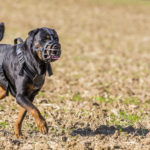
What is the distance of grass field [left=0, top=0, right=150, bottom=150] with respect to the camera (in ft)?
18.5

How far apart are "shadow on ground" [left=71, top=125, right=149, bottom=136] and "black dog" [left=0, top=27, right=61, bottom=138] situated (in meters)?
1.07

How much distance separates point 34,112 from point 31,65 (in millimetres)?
735

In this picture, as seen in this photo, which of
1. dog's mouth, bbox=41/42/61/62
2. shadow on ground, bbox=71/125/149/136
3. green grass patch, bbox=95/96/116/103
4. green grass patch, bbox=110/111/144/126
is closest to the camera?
dog's mouth, bbox=41/42/61/62

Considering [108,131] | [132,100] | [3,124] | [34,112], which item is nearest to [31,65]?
[34,112]

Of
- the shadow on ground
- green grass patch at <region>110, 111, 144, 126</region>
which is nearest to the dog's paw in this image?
the shadow on ground

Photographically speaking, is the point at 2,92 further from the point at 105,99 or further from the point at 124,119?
the point at 105,99

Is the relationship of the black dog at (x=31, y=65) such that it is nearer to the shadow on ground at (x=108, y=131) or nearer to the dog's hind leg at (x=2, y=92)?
the dog's hind leg at (x=2, y=92)

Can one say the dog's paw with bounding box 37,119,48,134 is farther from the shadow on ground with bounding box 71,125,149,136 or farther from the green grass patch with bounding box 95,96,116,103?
the green grass patch with bounding box 95,96,116,103

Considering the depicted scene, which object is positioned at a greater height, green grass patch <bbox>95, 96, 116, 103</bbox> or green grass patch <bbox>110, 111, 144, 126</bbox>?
green grass patch <bbox>95, 96, 116, 103</bbox>

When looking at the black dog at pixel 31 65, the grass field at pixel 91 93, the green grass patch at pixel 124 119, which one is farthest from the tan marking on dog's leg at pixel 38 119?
the green grass patch at pixel 124 119

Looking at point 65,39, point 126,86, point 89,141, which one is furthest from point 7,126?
point 65,39

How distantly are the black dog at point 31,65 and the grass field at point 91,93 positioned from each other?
0.54 meters

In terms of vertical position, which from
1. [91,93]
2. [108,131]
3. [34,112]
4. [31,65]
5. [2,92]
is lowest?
[108,131]

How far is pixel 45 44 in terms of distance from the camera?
5090 millimetres
